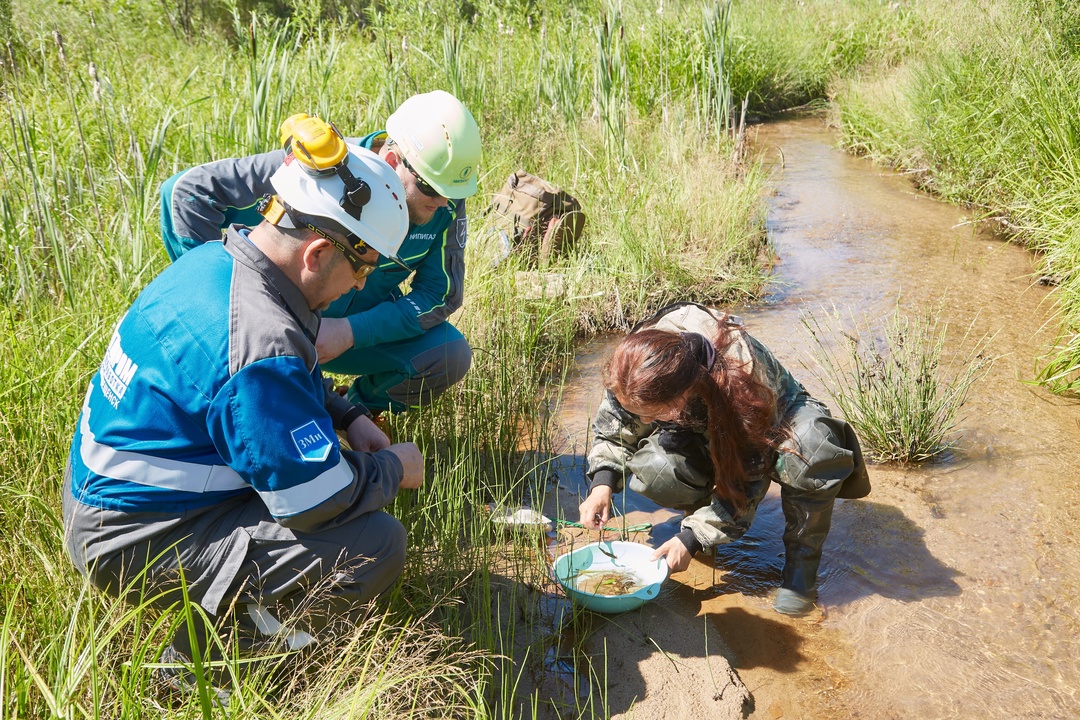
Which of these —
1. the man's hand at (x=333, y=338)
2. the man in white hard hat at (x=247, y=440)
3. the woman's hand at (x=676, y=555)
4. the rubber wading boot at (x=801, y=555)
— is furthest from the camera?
the man's hand at (x=333, y=338)

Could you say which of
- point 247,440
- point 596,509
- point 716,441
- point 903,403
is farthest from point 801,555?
point 247,440

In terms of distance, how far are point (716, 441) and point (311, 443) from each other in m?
1.37

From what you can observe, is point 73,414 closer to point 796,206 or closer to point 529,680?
point 529,680

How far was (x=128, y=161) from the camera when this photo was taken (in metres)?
4.55

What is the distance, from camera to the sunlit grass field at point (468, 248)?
2176 millimetres

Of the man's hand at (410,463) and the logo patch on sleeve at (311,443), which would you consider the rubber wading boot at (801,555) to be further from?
the logo patch on sleeve at (311,443)

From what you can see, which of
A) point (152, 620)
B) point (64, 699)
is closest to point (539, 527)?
point (152, 620)

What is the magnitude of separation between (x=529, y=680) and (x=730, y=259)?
3.96 meters

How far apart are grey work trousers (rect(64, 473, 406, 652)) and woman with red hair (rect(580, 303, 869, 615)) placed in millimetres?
963

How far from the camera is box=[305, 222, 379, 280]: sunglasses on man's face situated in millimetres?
2082

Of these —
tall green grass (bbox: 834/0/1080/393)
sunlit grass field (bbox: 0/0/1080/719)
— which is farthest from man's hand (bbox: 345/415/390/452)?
tall green grass (bbox: 834/0/1080/393)

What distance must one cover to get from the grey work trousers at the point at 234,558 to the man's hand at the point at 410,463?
18cm

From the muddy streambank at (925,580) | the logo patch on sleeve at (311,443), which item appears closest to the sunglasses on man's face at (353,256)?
the logo patch on sleeve at (311,443)

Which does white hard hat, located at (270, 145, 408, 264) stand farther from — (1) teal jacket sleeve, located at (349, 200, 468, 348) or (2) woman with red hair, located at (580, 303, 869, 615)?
(1) teal jacket sleeve, located at (349, 200, 468, 348)
